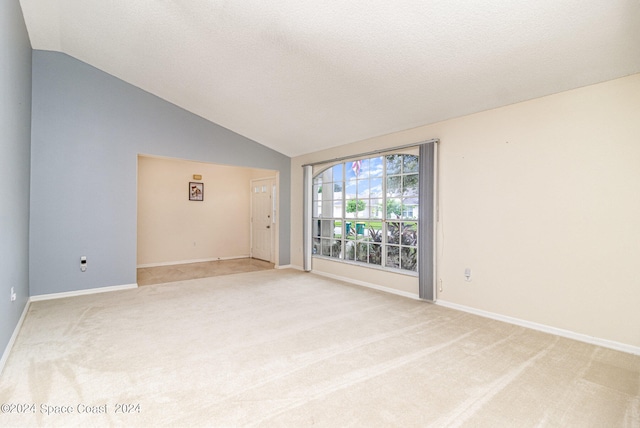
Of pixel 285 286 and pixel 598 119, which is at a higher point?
pixel 598 119

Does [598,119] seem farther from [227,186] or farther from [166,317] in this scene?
[227,186]

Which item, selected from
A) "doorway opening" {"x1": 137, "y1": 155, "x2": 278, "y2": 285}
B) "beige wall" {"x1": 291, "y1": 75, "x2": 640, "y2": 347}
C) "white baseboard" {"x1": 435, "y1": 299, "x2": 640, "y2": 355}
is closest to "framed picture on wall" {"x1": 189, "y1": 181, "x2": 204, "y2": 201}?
"doorway opening" {"x1": 137, "y1": 155, "x2": 278, "y2": 285}

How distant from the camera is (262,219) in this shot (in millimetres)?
7766

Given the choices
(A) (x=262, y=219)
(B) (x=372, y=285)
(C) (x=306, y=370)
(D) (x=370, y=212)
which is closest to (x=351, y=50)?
(D) (x=370, y=212)

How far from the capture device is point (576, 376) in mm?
2252

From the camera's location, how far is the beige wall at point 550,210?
2734mm

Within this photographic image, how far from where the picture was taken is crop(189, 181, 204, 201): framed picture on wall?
7.24m

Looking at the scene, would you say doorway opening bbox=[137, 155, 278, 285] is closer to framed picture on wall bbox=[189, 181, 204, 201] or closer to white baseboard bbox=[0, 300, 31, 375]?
framed picture on wall bbox=[189, 181, 204, 201]

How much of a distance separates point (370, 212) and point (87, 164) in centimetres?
447

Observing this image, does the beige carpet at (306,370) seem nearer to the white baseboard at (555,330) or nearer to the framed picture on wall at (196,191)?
the white baseboard at (555,330)

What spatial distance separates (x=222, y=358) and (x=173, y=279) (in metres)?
3.46

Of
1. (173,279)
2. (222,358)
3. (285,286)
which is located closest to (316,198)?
(285,286)

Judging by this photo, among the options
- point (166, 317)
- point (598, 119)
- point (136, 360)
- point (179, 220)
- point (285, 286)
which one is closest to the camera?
point (136, 360)

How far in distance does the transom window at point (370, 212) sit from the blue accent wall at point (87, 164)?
2959mm
